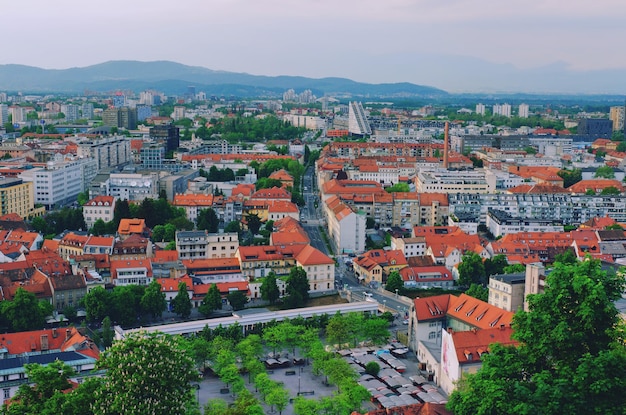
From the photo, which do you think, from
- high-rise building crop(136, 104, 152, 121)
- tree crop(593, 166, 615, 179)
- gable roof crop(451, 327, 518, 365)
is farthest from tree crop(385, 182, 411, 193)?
high-rise building crop(136, 104, 152, 121)

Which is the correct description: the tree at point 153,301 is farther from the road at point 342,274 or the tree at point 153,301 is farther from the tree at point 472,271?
the tree at point 472,271

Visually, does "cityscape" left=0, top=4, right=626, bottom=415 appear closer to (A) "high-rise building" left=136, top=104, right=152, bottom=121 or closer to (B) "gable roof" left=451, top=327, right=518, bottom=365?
(B) "gable roof" left=451, top=327, right=518, bottom=365

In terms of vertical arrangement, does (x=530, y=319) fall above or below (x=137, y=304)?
above

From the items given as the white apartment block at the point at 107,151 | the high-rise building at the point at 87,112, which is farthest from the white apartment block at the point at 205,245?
the high-rise building at the point at 87,112

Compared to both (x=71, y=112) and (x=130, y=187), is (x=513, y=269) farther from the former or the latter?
(x=71, y=112)

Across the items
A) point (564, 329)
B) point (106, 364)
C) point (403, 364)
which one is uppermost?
point (564, 329)

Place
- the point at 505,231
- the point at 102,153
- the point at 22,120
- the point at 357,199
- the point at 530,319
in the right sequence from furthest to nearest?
the point at 22,120
the point at 102,153
the point at 357,199
the point at 505,231
the point at 530,319

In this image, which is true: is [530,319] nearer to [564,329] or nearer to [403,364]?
[564,329]

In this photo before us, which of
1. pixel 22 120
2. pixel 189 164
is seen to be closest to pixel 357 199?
pixel 189 164
